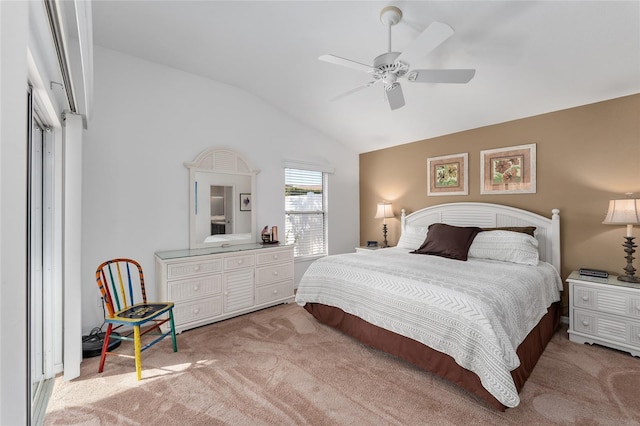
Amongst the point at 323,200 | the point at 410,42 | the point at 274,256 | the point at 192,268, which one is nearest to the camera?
the point at 410,42

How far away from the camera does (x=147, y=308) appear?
2.54 metres

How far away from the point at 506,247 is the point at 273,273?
2.72m

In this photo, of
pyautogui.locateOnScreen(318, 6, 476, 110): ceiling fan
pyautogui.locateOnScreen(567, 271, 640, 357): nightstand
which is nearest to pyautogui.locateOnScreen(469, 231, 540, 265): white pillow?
A: pyautogui.locateOnScreen(567, 271, 640, 357): nightstand

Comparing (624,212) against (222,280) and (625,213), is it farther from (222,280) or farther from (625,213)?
(222,280)

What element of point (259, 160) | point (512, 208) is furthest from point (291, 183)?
point (512, 208)

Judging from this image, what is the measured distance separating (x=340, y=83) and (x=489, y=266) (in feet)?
8.32

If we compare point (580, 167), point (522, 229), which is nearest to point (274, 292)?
point (522, 229)

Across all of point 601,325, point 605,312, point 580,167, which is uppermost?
point 580,167

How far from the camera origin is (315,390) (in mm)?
2111

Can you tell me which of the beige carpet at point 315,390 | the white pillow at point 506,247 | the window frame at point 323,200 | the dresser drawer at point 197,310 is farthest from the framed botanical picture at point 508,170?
the dresser drawer at point 197,310

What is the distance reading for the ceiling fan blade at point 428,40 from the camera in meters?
1.76

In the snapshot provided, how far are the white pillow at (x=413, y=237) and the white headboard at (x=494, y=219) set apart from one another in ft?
1.20

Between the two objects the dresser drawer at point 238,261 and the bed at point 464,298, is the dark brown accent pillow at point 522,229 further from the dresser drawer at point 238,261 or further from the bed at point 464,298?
the dresser drawer at point 238,261

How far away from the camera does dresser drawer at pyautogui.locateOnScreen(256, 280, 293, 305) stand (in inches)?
144
